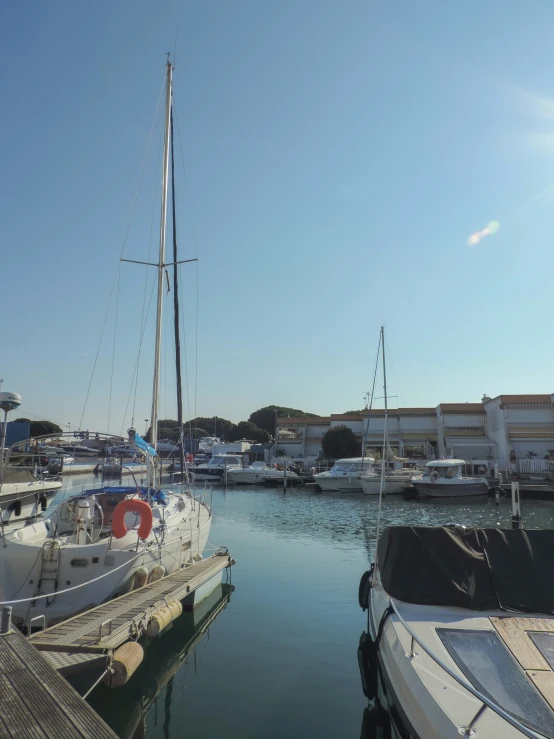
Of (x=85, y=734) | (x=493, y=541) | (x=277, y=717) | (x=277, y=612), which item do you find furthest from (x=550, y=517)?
(x=85, y=734)

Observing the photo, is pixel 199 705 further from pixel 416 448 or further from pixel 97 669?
pixel 416 448

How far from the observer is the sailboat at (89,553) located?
9.89 meters

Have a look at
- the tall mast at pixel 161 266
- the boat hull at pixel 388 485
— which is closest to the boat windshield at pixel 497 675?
the tall mast at pixel 161 266

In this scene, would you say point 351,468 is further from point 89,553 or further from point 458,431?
point 89,553

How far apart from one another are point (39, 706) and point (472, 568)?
19.3 feet

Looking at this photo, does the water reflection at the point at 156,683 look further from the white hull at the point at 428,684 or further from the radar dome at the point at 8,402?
the radar dome at the point at 8,402

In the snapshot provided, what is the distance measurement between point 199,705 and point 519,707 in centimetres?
506

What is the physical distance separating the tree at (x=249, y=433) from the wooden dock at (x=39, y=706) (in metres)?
92.1

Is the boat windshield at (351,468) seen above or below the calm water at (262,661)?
above

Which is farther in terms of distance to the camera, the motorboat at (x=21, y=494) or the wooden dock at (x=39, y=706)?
the motorboat at (x=21, y=494)

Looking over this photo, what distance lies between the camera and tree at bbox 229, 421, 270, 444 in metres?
98.1

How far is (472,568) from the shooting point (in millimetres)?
7484

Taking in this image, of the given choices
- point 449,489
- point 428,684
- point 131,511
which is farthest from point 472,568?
point 449,489

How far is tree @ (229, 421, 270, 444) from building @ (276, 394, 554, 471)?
19834mm
